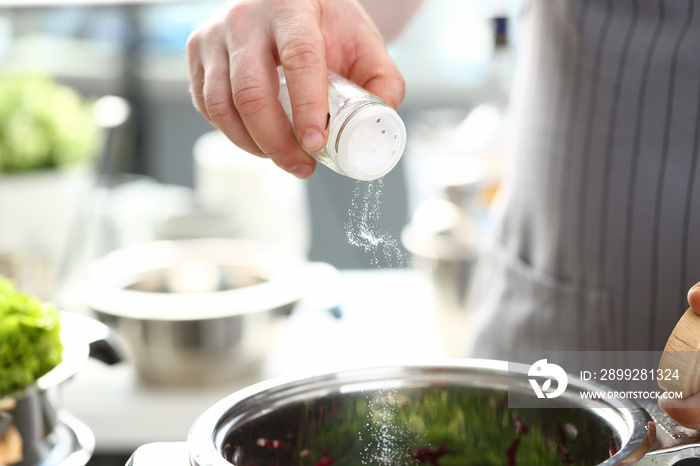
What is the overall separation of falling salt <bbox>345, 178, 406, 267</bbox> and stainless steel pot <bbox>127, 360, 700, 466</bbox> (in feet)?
0.30

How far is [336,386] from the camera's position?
0.58 meters

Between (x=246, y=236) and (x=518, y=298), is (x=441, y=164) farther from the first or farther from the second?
(x=518, y=298)

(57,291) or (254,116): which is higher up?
(254,116)

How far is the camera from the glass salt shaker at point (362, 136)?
51 centimetres

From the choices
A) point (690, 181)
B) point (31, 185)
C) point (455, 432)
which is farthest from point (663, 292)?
point (31, 185)

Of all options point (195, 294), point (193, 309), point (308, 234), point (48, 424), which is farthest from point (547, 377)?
point (308, 234)

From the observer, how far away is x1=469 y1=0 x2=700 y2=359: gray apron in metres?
0.82

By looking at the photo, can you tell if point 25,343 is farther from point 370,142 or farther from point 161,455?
point 370,142

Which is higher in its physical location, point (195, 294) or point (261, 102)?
point (261, 102)

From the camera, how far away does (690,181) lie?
816 mm

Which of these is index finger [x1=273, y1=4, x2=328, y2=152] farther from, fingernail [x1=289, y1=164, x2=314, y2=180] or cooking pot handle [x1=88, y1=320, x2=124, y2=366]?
cooking pot handle [x1=88, y1=320, x2=124, y2=366]

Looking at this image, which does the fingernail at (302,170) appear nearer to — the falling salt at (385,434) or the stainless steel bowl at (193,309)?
the falling salt at (385,434)

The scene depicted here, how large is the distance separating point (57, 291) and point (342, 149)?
1223 mm

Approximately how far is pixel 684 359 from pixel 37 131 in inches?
54.4
